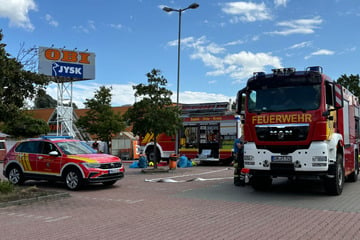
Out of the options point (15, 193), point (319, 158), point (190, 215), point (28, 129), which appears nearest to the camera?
point (190, 215)

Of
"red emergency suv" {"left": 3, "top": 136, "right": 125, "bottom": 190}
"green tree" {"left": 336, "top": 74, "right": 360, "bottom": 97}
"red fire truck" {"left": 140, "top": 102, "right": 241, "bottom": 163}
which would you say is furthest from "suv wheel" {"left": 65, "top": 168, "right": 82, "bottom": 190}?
"green tree" {"left": 336, "top": 74, "right": 360, "bottom": 97}

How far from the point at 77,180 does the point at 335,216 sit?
25.6ft

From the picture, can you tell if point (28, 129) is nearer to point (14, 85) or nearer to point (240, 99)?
point (14, 85)

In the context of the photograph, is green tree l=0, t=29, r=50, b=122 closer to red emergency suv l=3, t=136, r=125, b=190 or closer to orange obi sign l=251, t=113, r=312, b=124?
red emergency suv l=3, t=136, r=125, b=190

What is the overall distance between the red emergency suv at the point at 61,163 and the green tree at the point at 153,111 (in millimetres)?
5132

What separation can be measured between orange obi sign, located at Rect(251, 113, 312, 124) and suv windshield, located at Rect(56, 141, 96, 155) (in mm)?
6096

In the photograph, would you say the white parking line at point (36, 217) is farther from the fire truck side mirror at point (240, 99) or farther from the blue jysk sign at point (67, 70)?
the blue jysk sign at point (67, 70)

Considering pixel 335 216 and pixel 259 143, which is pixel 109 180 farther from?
pixel 335 216

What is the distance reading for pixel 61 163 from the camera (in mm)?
12328

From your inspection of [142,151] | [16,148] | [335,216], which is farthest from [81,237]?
[142,151]

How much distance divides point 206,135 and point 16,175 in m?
12.0

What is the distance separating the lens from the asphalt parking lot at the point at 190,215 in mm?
6320

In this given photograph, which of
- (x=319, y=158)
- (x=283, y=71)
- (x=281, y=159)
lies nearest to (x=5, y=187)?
(x=281, y=159)

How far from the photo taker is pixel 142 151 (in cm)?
2461
